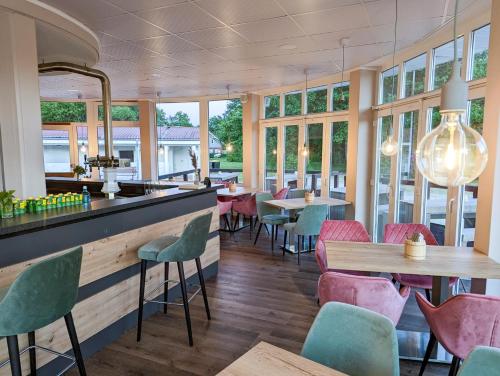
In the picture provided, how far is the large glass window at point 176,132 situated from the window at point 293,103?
2457 millimetres

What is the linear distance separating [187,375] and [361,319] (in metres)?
1.58

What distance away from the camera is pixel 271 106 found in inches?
324

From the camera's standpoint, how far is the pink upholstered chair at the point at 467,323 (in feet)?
6.08

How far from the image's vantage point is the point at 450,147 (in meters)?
1.75

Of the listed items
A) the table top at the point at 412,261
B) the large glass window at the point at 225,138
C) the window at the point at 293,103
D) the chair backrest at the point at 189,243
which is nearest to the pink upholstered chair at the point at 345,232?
the table top at the point at 412,261

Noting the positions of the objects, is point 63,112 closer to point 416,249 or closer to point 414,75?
point 414,75

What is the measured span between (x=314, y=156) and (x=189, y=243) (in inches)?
194

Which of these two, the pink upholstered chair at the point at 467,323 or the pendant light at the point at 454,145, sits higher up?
the pendant light at the point at 454,145

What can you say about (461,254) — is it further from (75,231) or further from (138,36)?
(138,36)

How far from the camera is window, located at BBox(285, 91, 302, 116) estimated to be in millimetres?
7634

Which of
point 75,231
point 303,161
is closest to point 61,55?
point 75,231

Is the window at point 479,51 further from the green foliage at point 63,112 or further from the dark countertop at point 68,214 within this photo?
the green foliage at point 63,112

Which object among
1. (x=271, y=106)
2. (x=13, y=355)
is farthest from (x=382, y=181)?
(x=13, y=355)

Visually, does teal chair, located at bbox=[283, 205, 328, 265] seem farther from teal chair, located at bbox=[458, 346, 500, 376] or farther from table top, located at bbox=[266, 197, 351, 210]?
teal chair, located at bbox=[458, 346, 500, 376]
